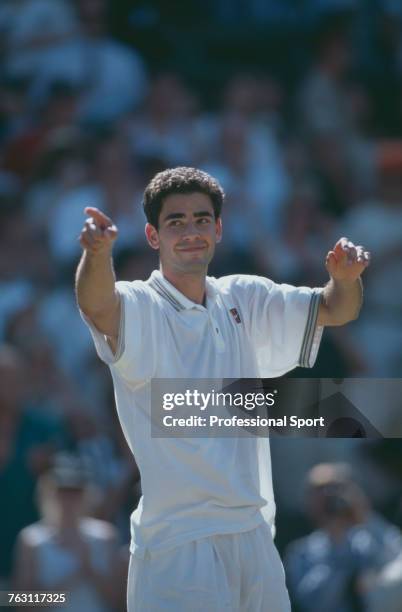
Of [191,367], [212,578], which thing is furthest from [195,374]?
[212,578]

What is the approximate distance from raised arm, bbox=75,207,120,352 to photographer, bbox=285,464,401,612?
236 cm

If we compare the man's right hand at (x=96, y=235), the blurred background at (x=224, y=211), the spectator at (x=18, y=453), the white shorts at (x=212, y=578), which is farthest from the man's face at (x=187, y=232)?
the spectator at (x=18, y=453)

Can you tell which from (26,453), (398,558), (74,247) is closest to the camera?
(398,558)

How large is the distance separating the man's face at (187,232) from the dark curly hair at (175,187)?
0.02 metres

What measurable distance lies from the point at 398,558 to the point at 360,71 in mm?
4242

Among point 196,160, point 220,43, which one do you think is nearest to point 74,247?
point 196,160

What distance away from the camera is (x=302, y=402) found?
4.76 metres

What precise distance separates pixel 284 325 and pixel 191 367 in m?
0.39

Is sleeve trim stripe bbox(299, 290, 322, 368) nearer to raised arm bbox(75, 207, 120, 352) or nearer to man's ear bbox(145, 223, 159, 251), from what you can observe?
man's ear bbox(145, 223, 159, 251)

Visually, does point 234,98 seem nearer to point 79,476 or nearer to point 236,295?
point 79,476

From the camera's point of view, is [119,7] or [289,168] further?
[119,7]

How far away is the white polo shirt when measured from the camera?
401 centimetres

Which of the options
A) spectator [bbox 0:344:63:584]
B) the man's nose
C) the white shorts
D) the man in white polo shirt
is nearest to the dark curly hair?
the man in white polo shirt

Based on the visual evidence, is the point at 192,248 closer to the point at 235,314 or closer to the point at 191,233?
the point at 191,233
